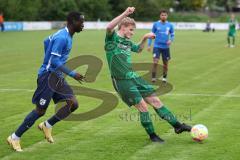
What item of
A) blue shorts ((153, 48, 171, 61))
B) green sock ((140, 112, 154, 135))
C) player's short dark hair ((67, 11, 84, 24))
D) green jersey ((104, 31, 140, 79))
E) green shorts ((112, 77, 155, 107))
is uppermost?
player's short dark hair ((67, 11, 84, 24))

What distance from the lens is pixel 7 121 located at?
36.5 feet

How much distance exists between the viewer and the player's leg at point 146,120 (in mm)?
9109

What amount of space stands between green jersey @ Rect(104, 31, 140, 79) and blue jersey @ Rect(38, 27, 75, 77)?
771mm

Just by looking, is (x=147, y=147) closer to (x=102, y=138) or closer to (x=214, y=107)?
(x=102, y=138)

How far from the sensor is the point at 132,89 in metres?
9.08

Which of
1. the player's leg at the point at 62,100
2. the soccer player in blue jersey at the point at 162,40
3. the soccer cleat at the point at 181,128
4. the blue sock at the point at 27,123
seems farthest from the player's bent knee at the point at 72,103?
the soccer player in blue jersey at the point at 162,40

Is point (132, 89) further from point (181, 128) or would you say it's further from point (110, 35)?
point (181, 128)

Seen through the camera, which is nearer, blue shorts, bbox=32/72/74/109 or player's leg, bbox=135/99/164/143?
blue shorts, bbox=32/72/74/109

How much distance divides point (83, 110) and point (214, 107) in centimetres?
301

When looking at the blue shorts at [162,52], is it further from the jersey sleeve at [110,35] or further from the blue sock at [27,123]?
the blue sock at [27,123]

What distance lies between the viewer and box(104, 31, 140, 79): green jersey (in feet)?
29.5

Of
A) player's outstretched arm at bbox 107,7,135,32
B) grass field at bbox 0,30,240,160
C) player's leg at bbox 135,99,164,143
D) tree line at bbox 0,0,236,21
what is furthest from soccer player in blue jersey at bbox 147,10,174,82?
tree line at bbox 0,0,236,21

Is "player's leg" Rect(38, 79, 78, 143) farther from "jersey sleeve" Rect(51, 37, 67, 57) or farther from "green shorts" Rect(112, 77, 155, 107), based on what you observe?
"green shorts" Rect(112, 77, 155, 107)

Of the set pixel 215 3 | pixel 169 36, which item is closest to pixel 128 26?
pixel 169 36
